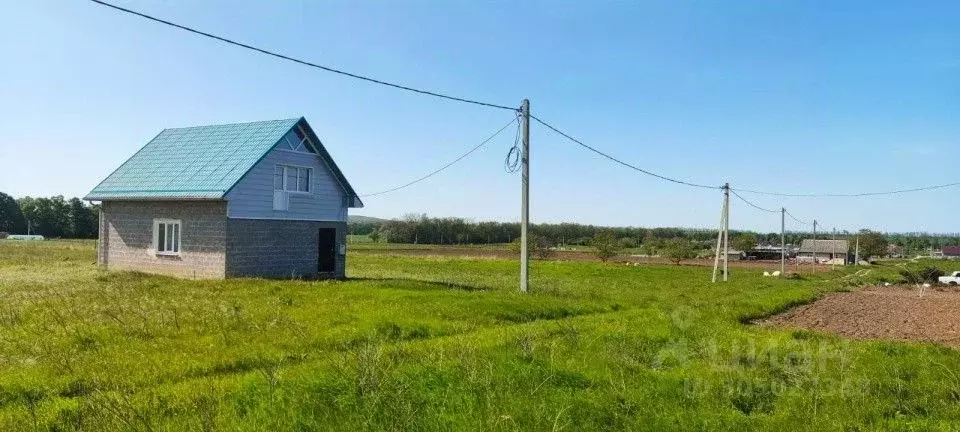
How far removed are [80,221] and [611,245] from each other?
83.0m

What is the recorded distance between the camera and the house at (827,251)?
305 feet

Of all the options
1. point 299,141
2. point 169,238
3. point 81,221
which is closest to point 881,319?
point 299,141

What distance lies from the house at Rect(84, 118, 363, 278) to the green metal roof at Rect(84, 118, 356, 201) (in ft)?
Answer: 0.19

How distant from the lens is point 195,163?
1086 inches

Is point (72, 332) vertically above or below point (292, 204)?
below

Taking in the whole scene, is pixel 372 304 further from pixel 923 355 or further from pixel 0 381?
pixel 923 355

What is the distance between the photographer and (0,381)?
8.34m

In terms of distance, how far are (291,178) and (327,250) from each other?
3.59 meters

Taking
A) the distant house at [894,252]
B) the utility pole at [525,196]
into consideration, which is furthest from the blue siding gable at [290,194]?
the distant house at [894,252]

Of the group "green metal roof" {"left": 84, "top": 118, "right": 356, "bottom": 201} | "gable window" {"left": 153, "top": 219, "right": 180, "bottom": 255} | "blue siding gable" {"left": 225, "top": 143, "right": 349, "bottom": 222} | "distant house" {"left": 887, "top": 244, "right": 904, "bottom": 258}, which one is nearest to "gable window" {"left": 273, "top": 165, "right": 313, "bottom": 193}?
"blue siding gable" {"left": 225, "top": 143, "right": 349, "bottom": 222}

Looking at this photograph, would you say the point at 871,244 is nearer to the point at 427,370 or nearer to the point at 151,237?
the point at 151,237

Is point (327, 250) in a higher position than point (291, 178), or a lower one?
lower

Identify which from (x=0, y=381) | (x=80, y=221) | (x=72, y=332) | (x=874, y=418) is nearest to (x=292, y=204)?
(x=72, y=332)

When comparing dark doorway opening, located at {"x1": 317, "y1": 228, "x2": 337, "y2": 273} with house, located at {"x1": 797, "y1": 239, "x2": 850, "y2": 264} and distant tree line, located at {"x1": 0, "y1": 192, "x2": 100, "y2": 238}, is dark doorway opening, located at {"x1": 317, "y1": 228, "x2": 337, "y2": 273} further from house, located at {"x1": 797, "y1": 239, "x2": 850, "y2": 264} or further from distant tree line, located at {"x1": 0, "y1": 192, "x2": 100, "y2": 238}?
distant tree line, located at {"x1": 0, "y1": 192, "x2": 100, "y2": 238}
